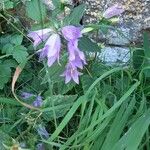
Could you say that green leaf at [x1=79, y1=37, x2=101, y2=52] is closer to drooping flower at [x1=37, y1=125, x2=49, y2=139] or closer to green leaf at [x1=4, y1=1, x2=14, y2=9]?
drooping flower at [x1=37, y1=125, x2=49, y2=139]

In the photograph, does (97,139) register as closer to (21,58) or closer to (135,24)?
(21,58)

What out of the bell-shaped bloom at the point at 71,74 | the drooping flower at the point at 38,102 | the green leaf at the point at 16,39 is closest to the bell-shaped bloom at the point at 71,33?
the bell-shaped bloom at the point at 71,74

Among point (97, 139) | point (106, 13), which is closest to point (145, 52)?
point (106, 13)

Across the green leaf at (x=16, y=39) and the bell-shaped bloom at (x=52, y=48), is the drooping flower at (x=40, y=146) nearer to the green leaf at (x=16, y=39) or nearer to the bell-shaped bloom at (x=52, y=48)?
the bell-shaped bloom at (x=52, y=48)

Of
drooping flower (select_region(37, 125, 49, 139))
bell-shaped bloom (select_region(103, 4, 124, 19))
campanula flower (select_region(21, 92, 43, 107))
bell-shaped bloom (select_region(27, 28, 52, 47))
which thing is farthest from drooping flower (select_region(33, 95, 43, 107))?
bell-shaped bloom (select_region(103, 4, 124, 19))

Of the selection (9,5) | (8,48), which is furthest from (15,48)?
(9,5)
